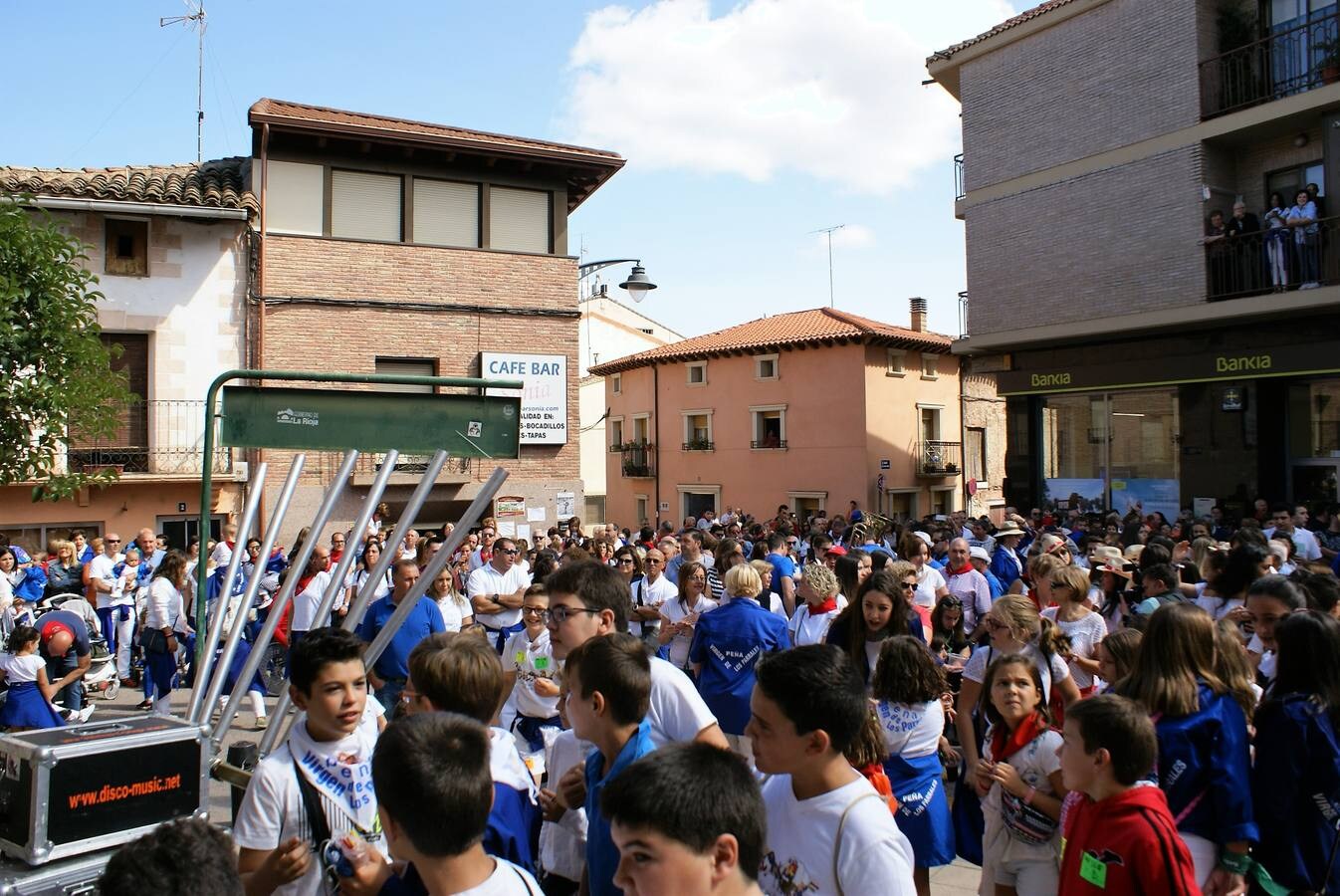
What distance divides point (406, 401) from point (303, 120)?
15.3 metres

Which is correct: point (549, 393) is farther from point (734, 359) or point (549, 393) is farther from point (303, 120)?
point (734, 359)

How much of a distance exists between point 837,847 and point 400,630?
487cm

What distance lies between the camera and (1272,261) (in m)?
16.0

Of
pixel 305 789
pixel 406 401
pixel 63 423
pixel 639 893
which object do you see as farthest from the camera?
pixel 63 423

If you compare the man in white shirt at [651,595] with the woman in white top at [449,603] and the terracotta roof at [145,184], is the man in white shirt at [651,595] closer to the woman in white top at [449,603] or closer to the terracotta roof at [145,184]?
the woman in white top at [449,603]

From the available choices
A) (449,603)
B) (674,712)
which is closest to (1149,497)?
(449,603)

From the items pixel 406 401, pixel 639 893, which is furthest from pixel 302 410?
pixel 639 893

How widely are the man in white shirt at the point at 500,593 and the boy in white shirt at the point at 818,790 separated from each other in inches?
226

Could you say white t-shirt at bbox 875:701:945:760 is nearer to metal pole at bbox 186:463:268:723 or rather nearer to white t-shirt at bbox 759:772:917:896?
white t-shirt at bbox 759:772:917:896

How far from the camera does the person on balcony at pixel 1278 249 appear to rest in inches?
623

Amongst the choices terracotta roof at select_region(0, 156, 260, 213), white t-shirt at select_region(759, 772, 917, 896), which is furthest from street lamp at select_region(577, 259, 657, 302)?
white t-shirt at select_region(759, 772, 917, 896)

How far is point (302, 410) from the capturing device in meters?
4.24

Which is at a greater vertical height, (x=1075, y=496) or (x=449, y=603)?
(x=1075, y=496)

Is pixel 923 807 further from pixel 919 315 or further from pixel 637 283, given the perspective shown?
pixel 919 315
